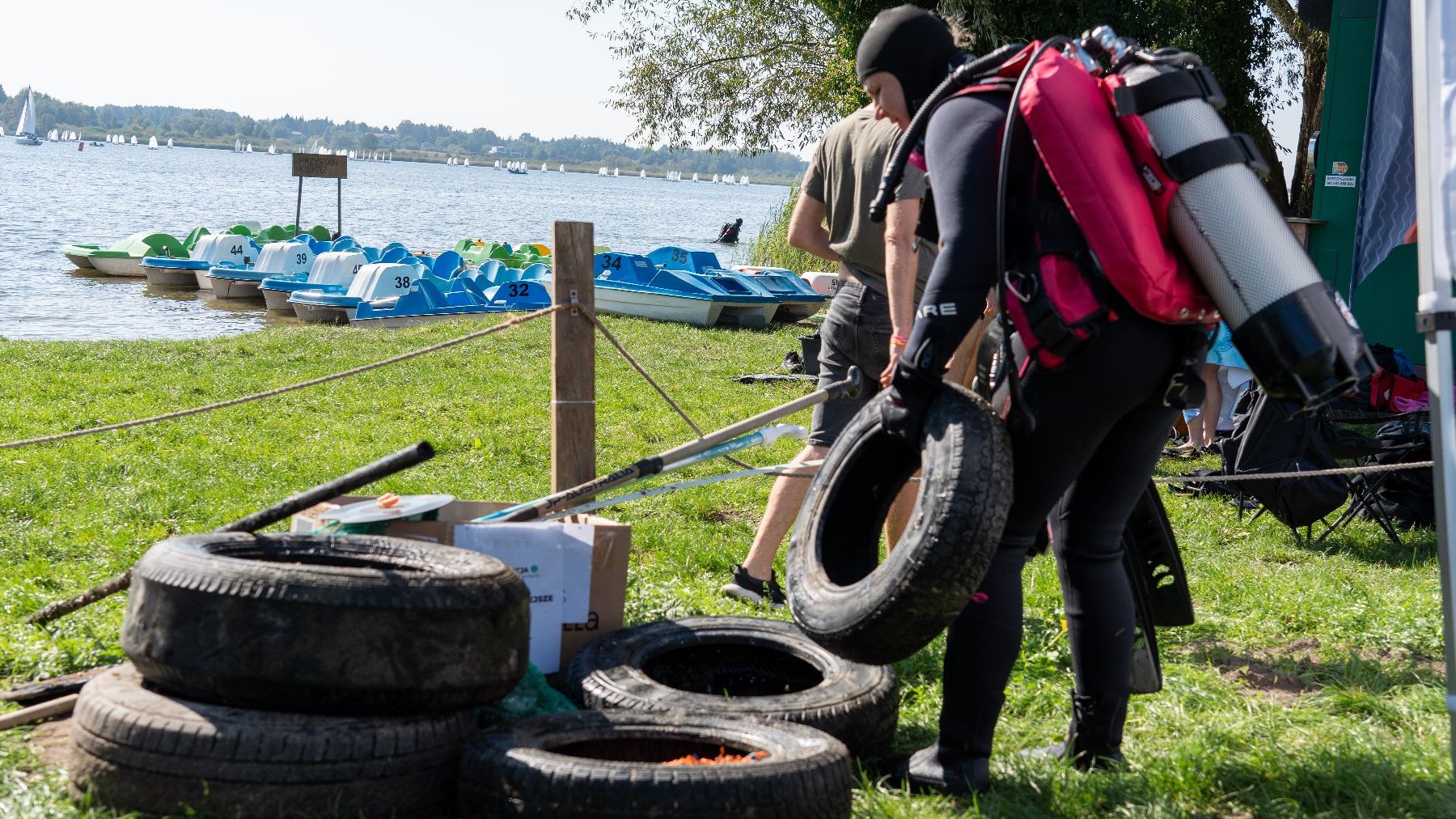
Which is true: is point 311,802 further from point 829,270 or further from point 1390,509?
point 829,270

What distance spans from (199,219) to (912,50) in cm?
5432

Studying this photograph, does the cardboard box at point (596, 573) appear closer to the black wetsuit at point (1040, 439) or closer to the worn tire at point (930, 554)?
the worn tire at point (930, 554)

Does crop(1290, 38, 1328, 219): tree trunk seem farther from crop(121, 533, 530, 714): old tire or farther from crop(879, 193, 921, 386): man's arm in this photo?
crop(121, 533, 530, 714): old tire

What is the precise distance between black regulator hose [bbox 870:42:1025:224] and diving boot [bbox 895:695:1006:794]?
4.10ft

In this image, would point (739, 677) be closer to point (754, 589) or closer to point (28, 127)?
point (754, 589)

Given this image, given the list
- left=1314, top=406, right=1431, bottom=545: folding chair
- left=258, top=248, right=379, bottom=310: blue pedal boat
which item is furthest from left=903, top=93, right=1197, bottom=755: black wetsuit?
left=258, top=248, right=379, bottom=310: blue pedal boat

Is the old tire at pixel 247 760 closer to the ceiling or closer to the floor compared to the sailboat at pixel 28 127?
closer to the floor

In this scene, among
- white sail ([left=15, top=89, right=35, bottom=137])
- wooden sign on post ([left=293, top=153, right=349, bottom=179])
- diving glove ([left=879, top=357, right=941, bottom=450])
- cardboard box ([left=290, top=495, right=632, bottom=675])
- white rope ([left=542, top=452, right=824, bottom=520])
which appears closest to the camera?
diving glove ([left=879, top=357, right=941, bottom=450])

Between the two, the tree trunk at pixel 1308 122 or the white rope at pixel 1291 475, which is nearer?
the white rope at pixel 1291 475

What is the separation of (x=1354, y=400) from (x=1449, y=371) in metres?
5.95

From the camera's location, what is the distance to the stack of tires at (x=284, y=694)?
2740mm

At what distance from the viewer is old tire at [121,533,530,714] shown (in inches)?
110

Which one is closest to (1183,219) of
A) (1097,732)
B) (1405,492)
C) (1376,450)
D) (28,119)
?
(1097,732)

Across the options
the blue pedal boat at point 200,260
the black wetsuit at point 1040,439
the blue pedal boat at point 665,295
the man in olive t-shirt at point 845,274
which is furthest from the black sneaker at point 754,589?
the blue pedal boat at point 200,260
